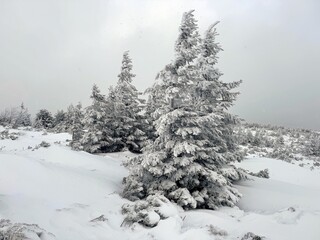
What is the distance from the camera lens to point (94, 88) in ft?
82.4

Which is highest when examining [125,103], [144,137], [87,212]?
[125,103]

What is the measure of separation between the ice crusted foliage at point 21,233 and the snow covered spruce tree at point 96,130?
1666 centimetres

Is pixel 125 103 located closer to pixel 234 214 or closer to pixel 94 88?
pixel 94 88

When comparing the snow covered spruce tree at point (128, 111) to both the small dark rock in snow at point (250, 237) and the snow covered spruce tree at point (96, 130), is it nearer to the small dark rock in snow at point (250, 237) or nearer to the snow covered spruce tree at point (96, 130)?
the snow covered spruce tree at point (96, 130)

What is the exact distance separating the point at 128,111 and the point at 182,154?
12.4 m

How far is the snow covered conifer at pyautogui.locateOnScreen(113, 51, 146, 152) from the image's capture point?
2484cm

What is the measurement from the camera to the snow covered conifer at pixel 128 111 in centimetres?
2484

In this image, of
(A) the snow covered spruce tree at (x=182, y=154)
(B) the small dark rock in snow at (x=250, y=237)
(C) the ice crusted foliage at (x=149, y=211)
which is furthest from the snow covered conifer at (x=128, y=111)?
(B) the small dark rock in snow at (x=250, y=237)

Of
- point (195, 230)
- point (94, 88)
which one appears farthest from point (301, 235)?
point (94, 88)

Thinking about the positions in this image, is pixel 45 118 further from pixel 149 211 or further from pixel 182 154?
pixel 149 211

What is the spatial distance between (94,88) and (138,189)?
14.0m

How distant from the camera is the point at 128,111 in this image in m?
25.3

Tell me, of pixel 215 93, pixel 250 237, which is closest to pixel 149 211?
pixel 250 237

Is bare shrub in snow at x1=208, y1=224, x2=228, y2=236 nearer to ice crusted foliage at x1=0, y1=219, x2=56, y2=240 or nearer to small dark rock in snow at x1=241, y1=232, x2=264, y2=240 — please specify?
small dark rock in snow at x1=241, y1=232, x2=264, y2=240
